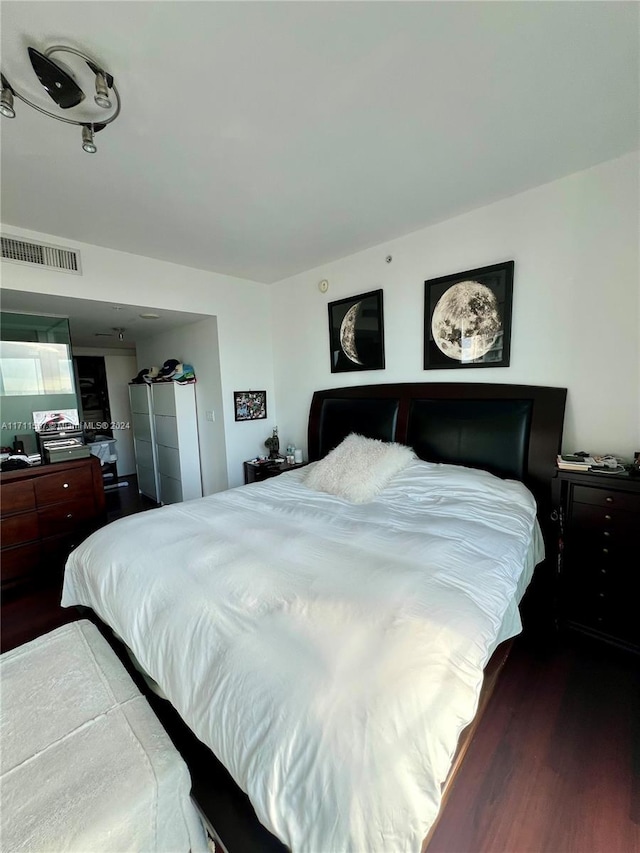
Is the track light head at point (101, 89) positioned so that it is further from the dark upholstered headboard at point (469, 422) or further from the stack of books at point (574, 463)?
the stack of books at point (574, 463)

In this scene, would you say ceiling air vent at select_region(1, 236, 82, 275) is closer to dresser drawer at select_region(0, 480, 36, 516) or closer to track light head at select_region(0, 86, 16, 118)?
track light head at select_region(0, 86, 16, 118)

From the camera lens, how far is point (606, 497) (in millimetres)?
1736

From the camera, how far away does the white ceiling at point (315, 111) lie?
1109 millimetres

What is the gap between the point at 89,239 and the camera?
257 cm

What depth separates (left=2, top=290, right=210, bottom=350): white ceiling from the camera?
8.82 feet

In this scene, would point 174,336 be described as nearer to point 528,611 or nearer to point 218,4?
point 218,4

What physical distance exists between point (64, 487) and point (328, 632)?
2.83m

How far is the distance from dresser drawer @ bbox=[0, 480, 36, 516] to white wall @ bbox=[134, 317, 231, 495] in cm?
159

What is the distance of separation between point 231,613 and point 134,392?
4315 millimetres

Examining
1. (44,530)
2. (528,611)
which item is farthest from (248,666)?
(44,530)

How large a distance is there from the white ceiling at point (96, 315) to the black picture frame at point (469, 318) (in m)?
2.24

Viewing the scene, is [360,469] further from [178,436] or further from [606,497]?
[178,436]

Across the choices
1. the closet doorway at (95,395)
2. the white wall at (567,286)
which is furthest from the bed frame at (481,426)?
the closet doorway at (95,395)

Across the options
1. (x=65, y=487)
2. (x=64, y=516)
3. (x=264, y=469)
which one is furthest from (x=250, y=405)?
(x=64, y=516)
